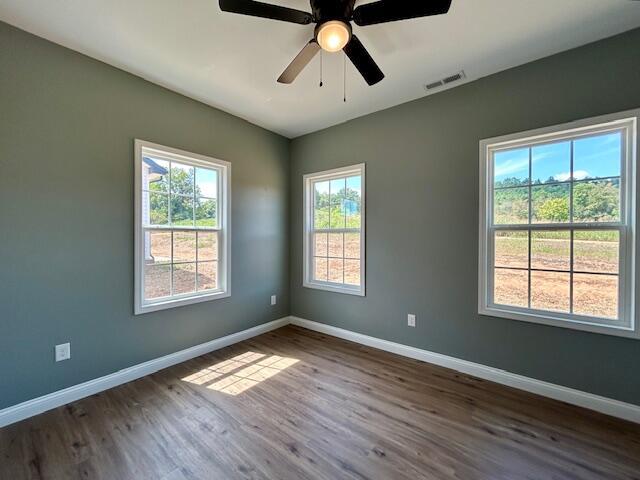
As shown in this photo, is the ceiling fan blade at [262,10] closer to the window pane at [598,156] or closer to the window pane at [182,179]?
the window pane at [182,179]

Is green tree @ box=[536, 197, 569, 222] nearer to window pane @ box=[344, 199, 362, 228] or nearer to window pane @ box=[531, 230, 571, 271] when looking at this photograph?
window pane @ box=[531, 230, 571, 271]

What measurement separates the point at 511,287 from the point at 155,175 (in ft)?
11.3

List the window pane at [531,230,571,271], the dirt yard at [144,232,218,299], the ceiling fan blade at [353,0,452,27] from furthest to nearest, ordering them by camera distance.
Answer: the dirt yard at [144,232,218,299], the window pane at [531,230,571,271], the ceiling fan blade at [353,0,452,27]

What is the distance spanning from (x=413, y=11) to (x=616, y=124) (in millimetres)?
1785

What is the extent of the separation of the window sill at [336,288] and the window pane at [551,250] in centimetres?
167

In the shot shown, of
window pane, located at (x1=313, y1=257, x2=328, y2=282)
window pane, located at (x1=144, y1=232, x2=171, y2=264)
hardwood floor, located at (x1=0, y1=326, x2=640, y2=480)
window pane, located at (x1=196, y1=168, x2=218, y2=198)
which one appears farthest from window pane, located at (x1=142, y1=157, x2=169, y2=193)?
window pane, located at (x1=313, y1=257, x2=328, y2=282)

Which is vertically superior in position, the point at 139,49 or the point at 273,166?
the point at 139,49

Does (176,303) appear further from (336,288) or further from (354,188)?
(354,188)

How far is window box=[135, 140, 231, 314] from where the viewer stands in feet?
8.27

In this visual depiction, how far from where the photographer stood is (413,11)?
55.6 inches

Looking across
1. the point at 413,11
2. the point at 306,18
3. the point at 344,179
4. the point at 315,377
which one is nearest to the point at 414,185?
the point at 344,179

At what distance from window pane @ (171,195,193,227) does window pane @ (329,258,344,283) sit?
5.76 ft

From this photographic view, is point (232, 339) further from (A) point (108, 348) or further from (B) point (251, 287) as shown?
(A) point (108, 348)

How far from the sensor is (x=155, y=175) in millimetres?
2645
